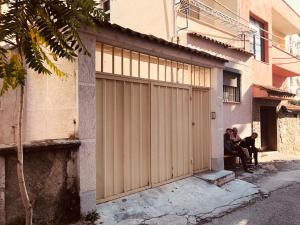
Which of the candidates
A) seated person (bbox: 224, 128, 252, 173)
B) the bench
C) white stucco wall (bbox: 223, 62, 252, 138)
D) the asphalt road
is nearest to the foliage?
the asphalt road

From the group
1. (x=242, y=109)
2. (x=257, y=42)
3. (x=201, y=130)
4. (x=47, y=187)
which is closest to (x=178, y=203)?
(x=201, y=130)

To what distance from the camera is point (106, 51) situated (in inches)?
251

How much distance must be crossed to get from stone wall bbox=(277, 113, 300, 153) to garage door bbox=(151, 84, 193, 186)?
10.0 m

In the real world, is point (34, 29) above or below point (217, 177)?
above

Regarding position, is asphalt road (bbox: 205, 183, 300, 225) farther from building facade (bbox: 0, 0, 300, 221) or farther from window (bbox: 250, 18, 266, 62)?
window (bbox: 250, 18, 266, 62)

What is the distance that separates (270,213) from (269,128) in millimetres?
11029

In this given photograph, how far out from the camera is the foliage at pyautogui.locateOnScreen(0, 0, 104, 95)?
3150 mm

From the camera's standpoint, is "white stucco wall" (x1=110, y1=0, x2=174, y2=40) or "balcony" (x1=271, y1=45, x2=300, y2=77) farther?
"balcony" (x1=271, y1=45, x2=300, y2=77)

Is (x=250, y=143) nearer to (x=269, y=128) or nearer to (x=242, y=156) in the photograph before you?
(x=242, y=156)

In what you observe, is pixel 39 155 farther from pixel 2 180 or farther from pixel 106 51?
pixel 106 51

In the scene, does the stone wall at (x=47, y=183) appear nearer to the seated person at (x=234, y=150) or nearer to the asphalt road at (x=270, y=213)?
the asphalt road at (x=270, y=213)

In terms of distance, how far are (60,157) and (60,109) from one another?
101 cm

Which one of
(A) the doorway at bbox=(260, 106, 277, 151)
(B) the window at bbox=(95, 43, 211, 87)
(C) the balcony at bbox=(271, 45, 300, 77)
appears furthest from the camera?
(C) the balcony at bbox=(271, 45, 300, 77)

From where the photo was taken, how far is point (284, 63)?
60.1ft
